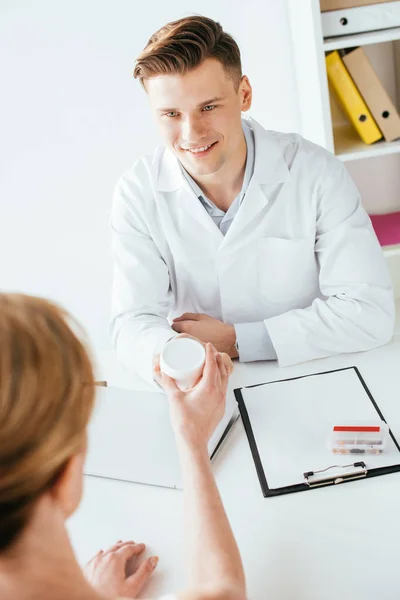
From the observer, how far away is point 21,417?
24.8 inches

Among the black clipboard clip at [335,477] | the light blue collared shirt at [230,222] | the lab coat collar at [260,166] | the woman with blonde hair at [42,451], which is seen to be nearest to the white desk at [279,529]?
the black clipboard clip at [335,477]

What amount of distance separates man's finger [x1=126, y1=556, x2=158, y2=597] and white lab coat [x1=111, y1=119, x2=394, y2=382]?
0.59 meters

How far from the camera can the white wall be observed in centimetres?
204

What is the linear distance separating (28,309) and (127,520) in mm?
632

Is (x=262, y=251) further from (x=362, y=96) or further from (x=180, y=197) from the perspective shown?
(x=362, y=96)

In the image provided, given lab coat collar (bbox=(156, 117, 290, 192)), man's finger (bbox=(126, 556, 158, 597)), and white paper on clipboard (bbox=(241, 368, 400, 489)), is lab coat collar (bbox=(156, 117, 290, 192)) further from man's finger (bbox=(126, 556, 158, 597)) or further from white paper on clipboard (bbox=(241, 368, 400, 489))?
man's finger (bbox=(126, 556, 158, 597))

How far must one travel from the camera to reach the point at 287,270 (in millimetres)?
1729

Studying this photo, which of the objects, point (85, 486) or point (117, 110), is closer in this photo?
point (85, 486)

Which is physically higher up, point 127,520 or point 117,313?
point 117,313

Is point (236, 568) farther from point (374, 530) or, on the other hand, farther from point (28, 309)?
point (28, 309)

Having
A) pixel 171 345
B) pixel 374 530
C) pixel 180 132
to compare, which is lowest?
pixel 374 530

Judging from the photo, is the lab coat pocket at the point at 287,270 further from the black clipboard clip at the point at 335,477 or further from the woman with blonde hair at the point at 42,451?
the woman with blonde hair at the point at 42,451

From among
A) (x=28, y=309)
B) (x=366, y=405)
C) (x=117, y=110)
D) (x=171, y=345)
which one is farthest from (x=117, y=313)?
(x=28, y=309)

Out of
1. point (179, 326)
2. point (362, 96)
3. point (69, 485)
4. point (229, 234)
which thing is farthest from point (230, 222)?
point (69, 485)
